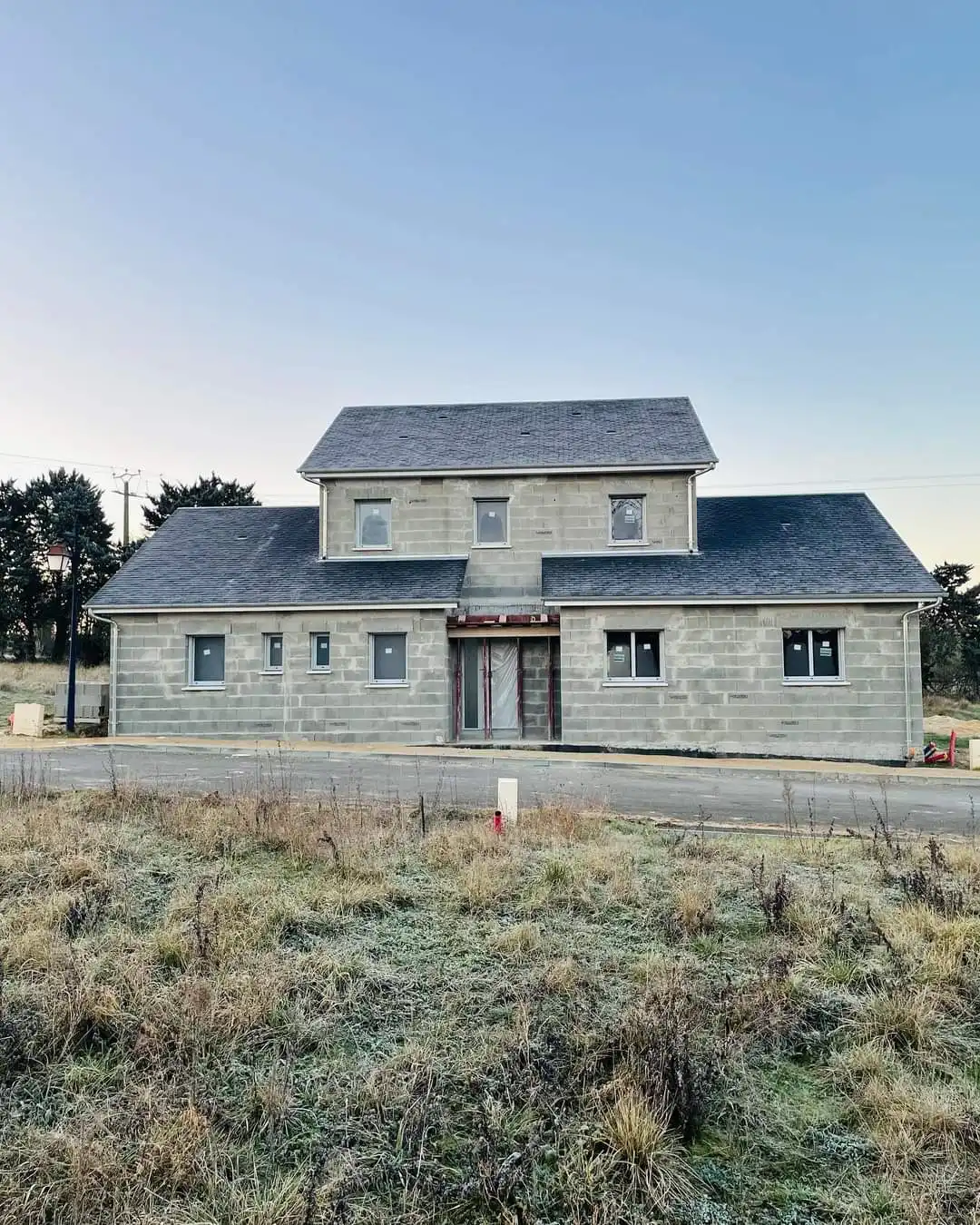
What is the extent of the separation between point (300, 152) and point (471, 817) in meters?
16.3

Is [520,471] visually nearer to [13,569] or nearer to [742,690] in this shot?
[742,690]

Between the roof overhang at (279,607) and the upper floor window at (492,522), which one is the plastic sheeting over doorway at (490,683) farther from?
the upper floor window at (492,522)

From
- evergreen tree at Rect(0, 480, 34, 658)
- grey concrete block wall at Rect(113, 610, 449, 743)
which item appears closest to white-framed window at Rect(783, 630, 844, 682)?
grey concrete block wall at Rect(113, 610, 449, 743)

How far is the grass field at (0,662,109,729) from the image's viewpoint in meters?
24.8

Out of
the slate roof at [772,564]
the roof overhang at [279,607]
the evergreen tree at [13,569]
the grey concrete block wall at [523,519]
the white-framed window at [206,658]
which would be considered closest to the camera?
the slate roof at [772,564]

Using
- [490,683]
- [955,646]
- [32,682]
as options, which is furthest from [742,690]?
[32,682]

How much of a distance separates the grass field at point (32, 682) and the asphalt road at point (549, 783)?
34.1ft

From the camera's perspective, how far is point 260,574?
20.0m

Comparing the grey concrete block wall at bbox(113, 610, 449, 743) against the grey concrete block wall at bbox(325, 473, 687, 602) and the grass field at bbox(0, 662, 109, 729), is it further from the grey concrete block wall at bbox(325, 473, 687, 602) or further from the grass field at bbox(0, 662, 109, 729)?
the grass field at bbox(0, 662, 109, 729)

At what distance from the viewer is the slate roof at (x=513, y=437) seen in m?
20.0

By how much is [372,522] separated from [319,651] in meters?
4.01

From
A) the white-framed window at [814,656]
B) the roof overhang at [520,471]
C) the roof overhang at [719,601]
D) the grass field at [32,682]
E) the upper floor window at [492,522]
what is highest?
the roof overhang at [520,471]

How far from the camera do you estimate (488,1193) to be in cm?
261

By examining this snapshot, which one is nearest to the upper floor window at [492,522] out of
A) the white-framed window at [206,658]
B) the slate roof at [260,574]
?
the slate roof at [260,574]
